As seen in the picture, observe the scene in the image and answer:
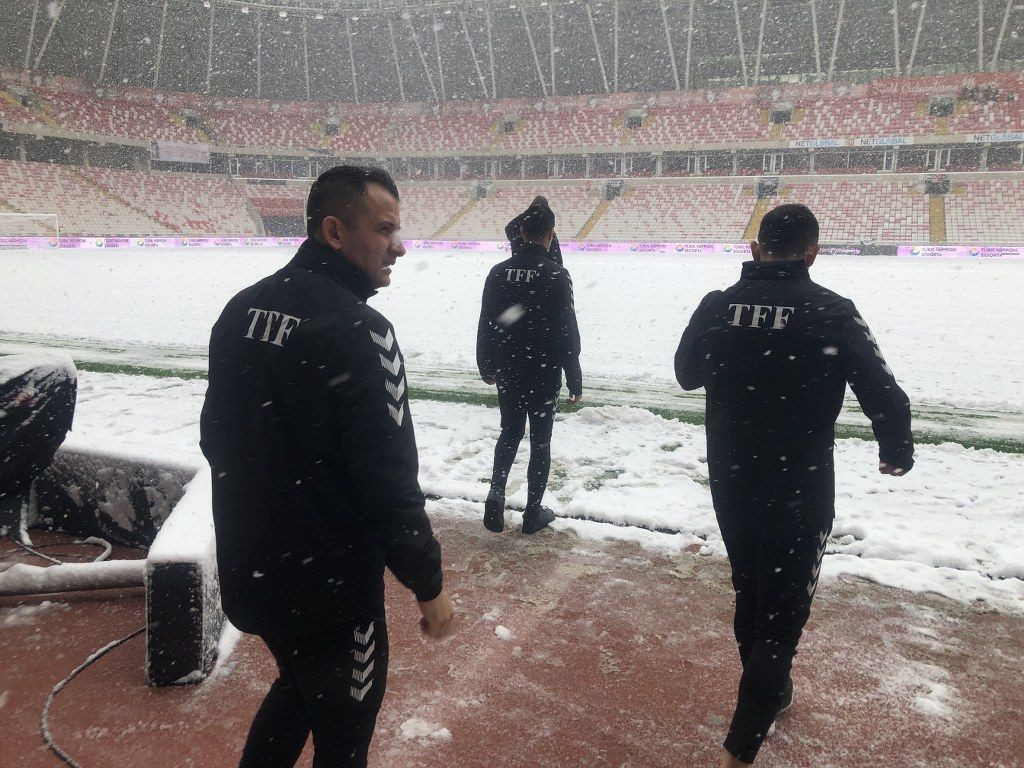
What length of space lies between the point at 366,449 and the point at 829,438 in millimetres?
1382

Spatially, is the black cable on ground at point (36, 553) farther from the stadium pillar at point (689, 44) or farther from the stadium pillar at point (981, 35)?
the stadium pillar at point (981, 35)

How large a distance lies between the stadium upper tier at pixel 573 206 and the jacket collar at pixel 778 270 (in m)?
29.6

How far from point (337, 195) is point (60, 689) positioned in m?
2.23

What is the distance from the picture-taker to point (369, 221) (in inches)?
→ 59.8

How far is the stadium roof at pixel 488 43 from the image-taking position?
31938mm

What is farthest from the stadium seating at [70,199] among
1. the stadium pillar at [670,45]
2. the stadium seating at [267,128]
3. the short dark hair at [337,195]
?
the short dark hair at [337,195]

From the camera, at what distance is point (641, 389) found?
7.38m


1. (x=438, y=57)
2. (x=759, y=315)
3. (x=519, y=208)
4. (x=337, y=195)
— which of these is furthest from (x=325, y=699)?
(x=438, y=57)

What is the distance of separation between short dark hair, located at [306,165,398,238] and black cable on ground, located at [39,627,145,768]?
6.31ft

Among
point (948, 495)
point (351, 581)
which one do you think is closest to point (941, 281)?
point (948, 495)

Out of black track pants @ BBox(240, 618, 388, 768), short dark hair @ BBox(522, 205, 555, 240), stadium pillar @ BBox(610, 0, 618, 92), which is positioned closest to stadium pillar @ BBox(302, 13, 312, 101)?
stadium pillar @ BBox(610, 0, 618, 92)

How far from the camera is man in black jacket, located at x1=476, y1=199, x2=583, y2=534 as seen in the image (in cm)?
354

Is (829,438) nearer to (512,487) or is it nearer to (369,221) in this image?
(369,221)

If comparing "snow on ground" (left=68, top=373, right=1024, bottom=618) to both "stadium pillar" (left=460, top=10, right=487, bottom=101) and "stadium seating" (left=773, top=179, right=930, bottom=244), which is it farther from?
"stadium pillar" (left=460, top=10, right=487, bottom=101)
